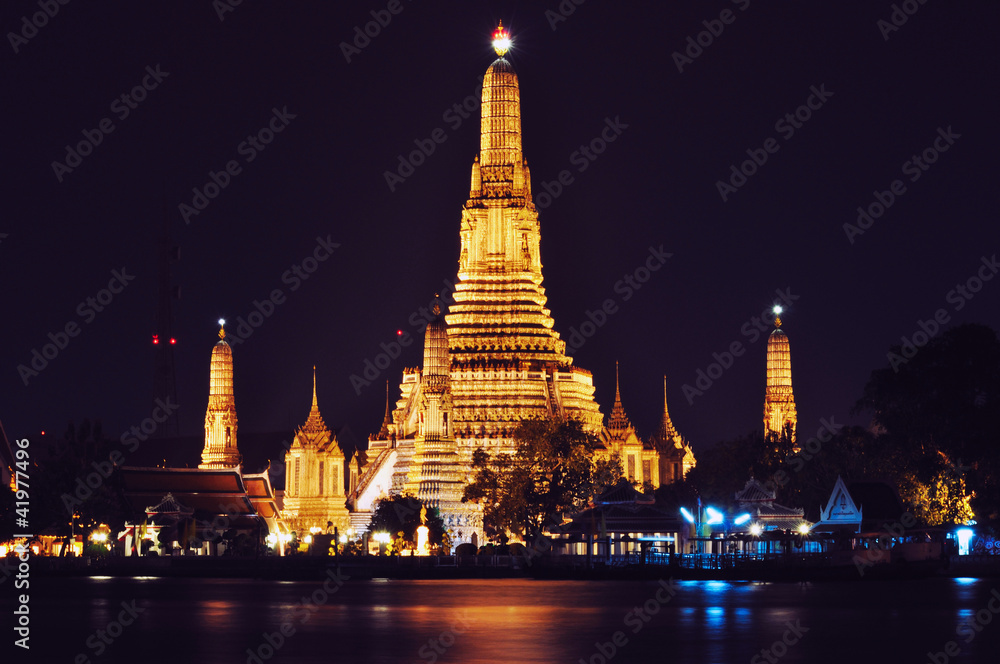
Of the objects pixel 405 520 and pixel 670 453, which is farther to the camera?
pixel 670 453

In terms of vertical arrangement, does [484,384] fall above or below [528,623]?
above

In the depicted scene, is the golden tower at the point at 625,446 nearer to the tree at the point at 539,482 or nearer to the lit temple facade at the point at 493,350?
the lit temple facade at the point at 493,350

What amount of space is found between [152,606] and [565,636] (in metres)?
22.4

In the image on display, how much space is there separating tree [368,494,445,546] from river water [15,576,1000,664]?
98.7 feet

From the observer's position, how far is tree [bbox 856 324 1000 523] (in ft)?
332

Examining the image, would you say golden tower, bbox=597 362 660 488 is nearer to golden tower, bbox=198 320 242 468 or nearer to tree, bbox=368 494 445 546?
tree, bbox=368 494 445 546

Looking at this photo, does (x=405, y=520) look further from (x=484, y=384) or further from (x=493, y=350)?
(x=493, y=350)

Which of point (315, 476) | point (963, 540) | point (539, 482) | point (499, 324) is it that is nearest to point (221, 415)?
point (315, 476)

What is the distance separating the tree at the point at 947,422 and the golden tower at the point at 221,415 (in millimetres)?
62780

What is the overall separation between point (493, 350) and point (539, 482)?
20398 mm

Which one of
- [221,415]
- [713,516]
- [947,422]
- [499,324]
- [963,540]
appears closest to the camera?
[947,422]

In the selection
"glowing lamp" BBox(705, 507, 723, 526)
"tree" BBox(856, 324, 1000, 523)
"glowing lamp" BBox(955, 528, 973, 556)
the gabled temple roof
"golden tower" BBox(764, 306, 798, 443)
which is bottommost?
"glowing lamp" BBox(955, 528, 973, 556)

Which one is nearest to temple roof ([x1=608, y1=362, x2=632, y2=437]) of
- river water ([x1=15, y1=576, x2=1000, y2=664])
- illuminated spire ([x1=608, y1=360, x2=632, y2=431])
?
illuminated spire ([x1=608, y1=360, x2=632, y2=431])

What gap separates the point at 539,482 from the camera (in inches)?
4488
